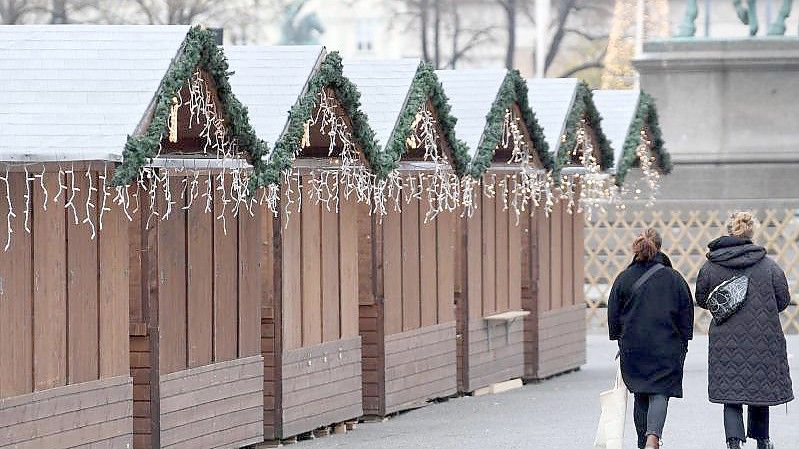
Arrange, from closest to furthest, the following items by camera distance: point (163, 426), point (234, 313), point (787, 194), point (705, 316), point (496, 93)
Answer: point (163, 426) → point (234, 313) → point (496, 93) → point (705, 316) → point (787, 194)

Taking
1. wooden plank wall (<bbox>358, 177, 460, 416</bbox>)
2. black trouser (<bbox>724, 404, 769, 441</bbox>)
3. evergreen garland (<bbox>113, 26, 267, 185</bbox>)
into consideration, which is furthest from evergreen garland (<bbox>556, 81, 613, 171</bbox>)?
evergreen garland (<bbox>113, 26, 267, 185</bbox>)

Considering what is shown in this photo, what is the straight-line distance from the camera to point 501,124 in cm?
1695

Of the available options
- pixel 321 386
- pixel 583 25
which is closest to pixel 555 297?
pixel 321 386

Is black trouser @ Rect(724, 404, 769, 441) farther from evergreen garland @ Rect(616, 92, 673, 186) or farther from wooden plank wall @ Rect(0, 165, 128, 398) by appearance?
evergreen garland @ Rect(616, 92, 673, 186)

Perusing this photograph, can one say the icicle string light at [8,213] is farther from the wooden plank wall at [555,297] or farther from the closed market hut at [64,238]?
the wooden plank wall at [555,297]

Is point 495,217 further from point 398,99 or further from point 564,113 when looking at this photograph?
point 398,99

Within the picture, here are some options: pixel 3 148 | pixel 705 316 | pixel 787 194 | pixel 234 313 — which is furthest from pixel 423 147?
pixel 787 194

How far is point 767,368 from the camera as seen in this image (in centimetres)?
1237

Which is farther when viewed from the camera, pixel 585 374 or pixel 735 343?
pixel 585 374

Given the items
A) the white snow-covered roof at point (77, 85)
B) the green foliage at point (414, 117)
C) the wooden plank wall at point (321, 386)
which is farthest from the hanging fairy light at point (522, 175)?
the white snow-covered roof at point (77, 85)

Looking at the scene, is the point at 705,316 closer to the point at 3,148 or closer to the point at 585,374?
the point at 585,374

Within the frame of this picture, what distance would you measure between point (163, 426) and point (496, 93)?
20.3 ft

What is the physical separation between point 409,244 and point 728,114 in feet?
52.7

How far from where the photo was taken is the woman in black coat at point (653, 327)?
12414mm
